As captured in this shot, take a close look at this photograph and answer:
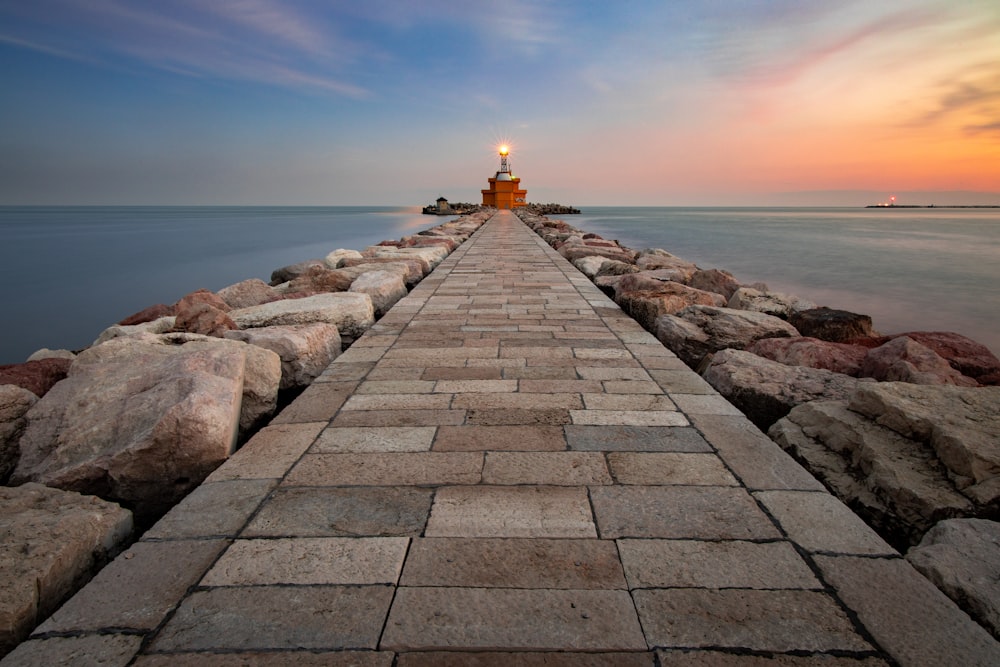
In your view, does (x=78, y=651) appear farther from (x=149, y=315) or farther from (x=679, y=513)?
(x=149, y=315)

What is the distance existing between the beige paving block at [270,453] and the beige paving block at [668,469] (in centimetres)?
130

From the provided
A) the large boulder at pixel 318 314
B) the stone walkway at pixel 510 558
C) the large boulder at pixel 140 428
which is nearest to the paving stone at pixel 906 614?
the stone walkway at pixel 510 558

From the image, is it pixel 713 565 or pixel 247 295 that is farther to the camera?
pixel 247 295

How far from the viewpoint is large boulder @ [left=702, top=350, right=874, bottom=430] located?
2.75 m

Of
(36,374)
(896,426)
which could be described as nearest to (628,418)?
(896,426)

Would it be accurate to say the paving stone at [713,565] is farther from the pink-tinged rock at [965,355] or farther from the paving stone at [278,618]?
the pink-tinged rock at [965,355]

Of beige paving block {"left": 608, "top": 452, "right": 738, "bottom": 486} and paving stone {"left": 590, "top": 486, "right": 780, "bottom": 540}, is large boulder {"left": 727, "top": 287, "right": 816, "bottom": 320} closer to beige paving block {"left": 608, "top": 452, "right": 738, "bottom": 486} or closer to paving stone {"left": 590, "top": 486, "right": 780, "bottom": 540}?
beige paving block {"left": 608, "top": 452, "right": 738, "bottom": 486}

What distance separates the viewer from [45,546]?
1.52 metres

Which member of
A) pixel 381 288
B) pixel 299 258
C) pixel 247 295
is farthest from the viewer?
pixel 299 258

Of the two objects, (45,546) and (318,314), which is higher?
(318,314)

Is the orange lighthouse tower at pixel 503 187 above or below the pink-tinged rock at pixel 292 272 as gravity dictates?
above

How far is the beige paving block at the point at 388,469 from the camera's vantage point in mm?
1949

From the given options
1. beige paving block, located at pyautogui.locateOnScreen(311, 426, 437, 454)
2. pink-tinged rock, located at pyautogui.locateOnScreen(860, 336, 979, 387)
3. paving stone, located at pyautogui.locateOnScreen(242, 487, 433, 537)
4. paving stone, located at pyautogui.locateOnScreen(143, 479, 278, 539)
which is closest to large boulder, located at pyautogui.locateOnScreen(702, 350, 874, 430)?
pink-tinged rock, located at pyautogui.locateOnScreen(860, 336, 979, 387)

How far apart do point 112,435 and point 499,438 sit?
163cm
